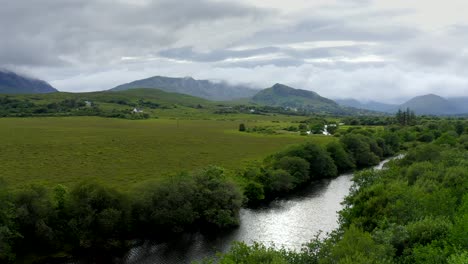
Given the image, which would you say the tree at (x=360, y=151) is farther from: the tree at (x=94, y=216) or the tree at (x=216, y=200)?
the tree at (x=94, y=216)

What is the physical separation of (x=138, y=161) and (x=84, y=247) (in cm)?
5893

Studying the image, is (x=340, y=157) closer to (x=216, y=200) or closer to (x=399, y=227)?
(x=216, y=200)

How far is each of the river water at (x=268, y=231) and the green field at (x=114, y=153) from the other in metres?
27.5

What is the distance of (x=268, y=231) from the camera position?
71.4 meters

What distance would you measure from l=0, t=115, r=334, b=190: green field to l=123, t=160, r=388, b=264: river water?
90.1 feet

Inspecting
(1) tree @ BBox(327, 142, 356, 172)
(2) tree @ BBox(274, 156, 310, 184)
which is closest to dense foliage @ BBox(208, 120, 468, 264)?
(2) tree @ BBox(274, 156, 310, 184)

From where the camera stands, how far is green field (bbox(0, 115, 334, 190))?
97.1 meters

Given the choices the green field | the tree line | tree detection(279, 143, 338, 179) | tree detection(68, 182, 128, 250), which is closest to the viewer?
the tree line

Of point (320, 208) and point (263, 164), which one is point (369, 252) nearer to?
point (320, 208)

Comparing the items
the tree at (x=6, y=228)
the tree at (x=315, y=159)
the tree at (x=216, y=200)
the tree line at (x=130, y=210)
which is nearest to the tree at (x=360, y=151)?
the tree at (x=315, y=159)

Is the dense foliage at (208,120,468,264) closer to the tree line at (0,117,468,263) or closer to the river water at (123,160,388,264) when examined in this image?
the tree line at (0,117,468,263)

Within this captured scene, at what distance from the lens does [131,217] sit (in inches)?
2613

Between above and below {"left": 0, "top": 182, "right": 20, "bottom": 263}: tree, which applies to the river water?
below

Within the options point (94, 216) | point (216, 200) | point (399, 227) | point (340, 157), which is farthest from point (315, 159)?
point (399, 227)
